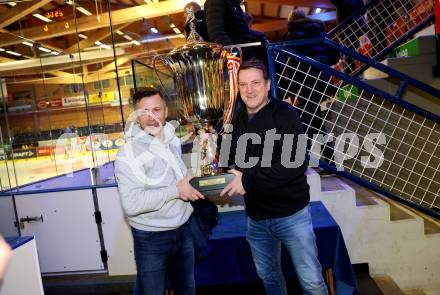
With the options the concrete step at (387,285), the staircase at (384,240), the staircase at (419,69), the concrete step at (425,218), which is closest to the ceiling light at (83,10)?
the staircase at (384,240)

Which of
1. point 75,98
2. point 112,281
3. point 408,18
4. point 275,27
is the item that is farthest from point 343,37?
point 275,27

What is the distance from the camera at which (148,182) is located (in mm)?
Result: 1620

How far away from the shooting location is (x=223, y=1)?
2414mm

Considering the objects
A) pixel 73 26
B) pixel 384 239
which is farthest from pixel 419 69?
pixel 73 26

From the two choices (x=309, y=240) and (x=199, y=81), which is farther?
(x=199, y=81)

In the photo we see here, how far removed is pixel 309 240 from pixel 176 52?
3.64 ft

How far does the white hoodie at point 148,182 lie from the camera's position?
1570mm

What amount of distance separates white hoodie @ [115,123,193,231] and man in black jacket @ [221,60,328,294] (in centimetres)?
26

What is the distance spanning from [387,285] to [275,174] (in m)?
1.73

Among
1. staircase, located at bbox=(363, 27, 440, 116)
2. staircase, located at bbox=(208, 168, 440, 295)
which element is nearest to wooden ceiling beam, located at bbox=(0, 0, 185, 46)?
staircase, located at bbox=(208, 168, 440, 295)

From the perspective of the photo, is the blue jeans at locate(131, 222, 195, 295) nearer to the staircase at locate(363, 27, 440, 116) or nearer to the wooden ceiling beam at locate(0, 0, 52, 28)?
the wooden ceiling beam at locate(0, 0, 52, 28)

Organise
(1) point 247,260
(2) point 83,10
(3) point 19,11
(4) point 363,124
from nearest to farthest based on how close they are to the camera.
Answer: (1) point 247,260
(4) point 363,124
(2) point 83,10
(3) point 19,11

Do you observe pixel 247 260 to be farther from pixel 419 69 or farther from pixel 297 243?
pixel 419 69

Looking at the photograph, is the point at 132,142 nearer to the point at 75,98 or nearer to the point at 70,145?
the point at 75,98
